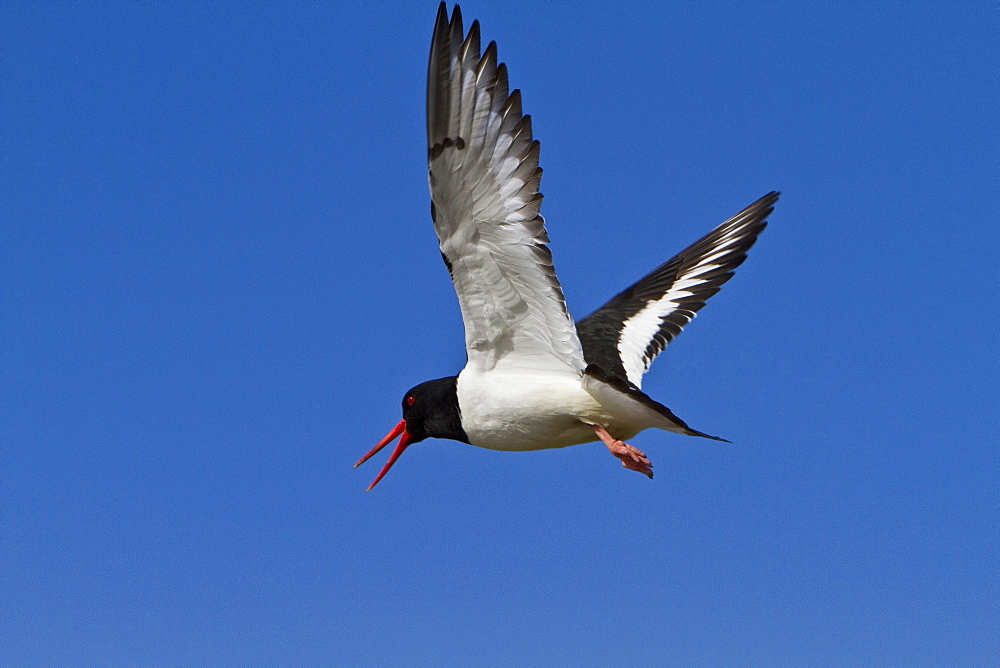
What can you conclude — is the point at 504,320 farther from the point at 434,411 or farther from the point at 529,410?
the point at 434,411

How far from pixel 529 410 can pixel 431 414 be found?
52.3 inches

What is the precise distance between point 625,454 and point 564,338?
3.38 ft

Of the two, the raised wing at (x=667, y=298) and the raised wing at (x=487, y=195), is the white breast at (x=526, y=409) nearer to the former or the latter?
the raised wing at (x=487, y=195)

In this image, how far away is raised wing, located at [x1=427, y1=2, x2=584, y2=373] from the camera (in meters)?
6.27

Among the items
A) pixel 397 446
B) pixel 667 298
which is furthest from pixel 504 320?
pixel 667 298

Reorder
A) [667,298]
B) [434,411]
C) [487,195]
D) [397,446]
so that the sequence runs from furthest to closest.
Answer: [667,298] → [397,446] → [434,411] → [487,195]

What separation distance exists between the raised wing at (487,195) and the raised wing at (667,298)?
180 centimetres

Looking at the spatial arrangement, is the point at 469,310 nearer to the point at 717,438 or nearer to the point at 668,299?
the point at 717,438

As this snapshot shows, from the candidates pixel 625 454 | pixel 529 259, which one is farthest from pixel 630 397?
pixel 529 259

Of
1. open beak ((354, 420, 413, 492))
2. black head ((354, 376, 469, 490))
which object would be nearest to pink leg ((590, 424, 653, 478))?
black head ((354, 376, 469, 490))

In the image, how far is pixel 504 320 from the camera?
750 cm

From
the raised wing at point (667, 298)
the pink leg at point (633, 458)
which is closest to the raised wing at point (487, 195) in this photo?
the pink leg at point (633, 458)

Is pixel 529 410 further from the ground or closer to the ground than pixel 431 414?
closer to the ground

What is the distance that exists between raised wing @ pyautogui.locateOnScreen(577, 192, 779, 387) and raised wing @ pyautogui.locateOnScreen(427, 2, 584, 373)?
5.90 ft
